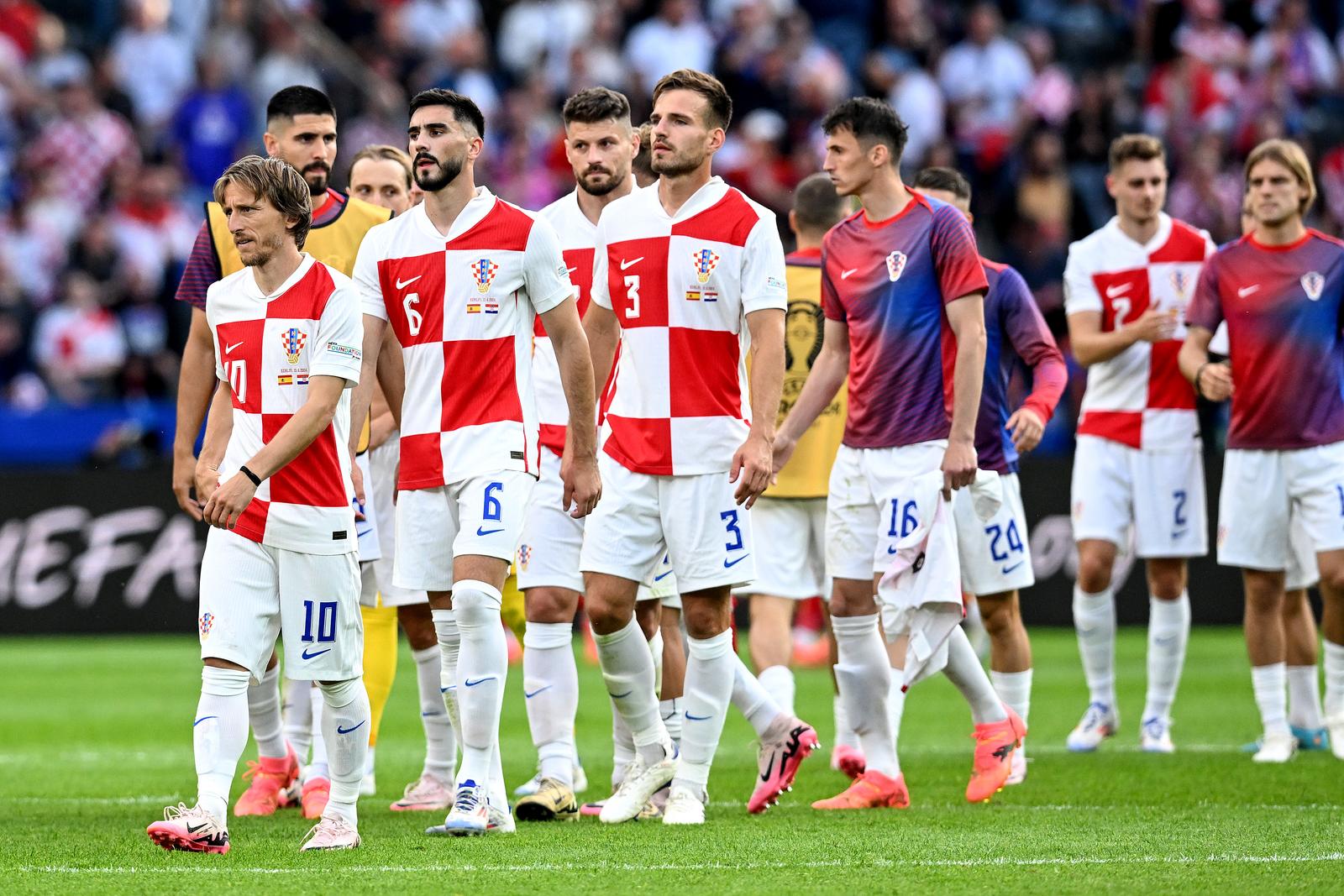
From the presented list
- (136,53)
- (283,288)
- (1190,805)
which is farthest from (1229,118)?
(283,288)

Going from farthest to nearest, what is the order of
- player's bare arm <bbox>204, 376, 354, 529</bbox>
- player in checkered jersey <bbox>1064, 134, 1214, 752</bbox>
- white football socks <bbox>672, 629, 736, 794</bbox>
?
1. player in checkered jersey <bbox>1064, 134, 1214, 752</bbox>
2. white football socks <bbox>672, 629, 736, 794</bbox>
3. player's bare arm <bbox>204, 376, 354, 529</bbox>

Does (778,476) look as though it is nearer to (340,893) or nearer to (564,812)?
(564,812)

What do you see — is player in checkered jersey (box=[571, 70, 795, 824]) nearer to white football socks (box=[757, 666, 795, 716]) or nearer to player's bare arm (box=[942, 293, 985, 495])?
player's bare arm (box=[942, 293, 985, 495])

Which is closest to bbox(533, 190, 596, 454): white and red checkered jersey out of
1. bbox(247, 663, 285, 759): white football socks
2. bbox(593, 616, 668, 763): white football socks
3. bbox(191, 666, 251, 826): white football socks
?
bbox(593, 616, 668, 763): white football socks

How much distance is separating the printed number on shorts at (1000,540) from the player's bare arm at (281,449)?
3307mm

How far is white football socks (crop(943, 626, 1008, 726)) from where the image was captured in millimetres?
7938

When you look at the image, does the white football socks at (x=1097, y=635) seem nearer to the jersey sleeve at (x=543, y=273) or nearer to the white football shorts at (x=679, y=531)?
the white football shorts at (x=679, y=531)

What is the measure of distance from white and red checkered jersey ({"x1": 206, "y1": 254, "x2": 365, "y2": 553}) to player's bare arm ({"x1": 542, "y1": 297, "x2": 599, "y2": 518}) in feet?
2.62

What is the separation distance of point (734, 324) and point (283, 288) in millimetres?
1688

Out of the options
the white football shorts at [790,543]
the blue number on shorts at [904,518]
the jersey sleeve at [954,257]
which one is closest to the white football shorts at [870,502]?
the blue number on shorts at [904,518]

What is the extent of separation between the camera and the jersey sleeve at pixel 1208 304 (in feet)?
31.5

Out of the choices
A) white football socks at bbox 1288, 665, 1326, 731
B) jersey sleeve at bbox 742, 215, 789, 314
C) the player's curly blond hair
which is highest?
the player's curly blond hair

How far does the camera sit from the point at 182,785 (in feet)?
28.5

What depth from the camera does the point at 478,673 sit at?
22.2 feet
